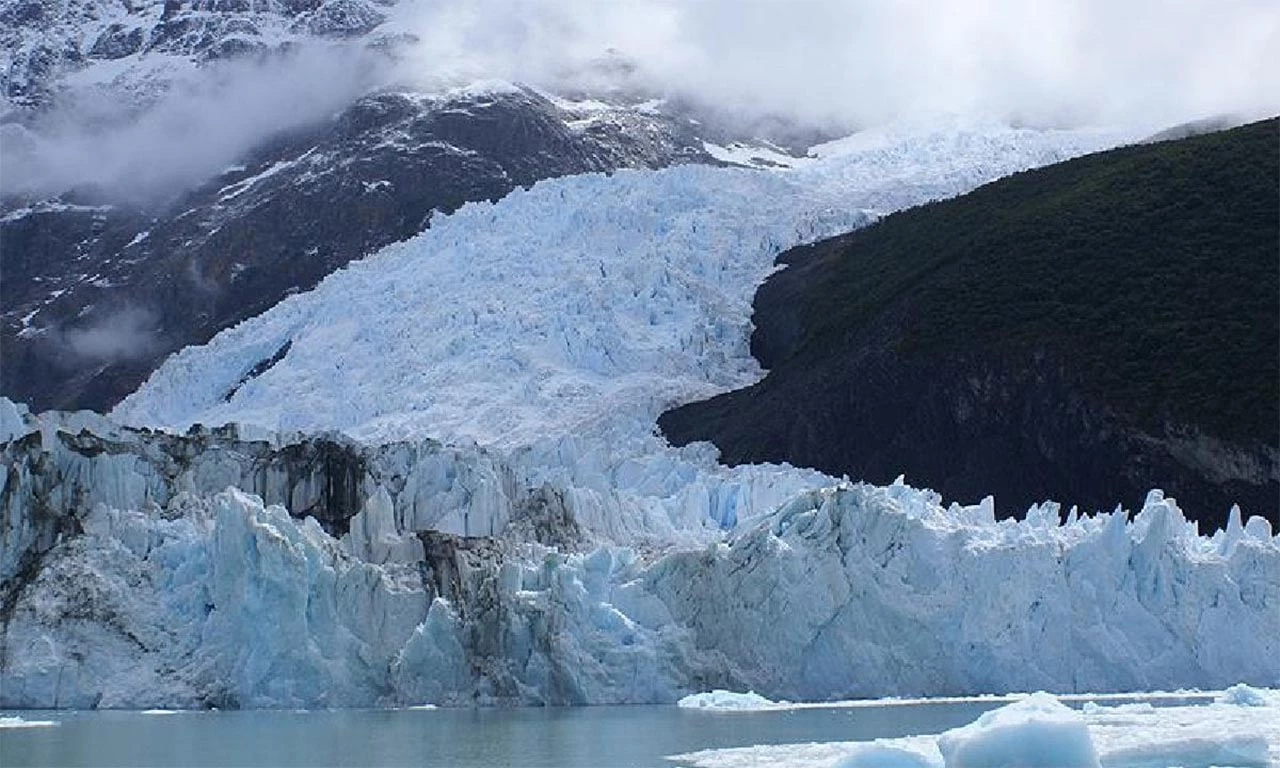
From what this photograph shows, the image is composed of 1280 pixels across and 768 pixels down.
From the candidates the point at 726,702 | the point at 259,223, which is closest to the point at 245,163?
the point at 259,223

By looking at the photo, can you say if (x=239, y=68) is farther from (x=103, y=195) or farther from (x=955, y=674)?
(x=955, y=674)

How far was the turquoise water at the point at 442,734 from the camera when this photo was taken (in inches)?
816

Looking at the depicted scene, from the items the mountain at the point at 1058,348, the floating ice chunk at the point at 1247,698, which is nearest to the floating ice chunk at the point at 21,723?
the floating ice chunk at the point at 1247,698

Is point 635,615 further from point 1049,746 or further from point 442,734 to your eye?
point 1049,746

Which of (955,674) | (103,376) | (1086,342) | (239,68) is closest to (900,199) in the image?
(1086,342)

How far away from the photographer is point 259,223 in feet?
328

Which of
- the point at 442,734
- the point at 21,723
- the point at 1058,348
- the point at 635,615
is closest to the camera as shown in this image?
the point at 442,734

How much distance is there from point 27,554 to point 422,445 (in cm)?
812

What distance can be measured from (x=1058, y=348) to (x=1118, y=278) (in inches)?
165

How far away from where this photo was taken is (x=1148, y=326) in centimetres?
4888

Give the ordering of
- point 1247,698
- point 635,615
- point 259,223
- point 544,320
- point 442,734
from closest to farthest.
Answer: point 442,734 → point 1247,698 → point 635,615 → point 544,320 → point 259,223

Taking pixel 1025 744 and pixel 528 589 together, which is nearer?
pixel 1025 744

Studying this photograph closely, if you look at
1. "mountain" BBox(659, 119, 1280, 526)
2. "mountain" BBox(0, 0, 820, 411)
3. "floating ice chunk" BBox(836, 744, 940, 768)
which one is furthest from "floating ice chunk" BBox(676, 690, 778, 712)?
"mountain" BBox(0, 0, 820, 411)

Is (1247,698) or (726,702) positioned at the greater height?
(726,702)
